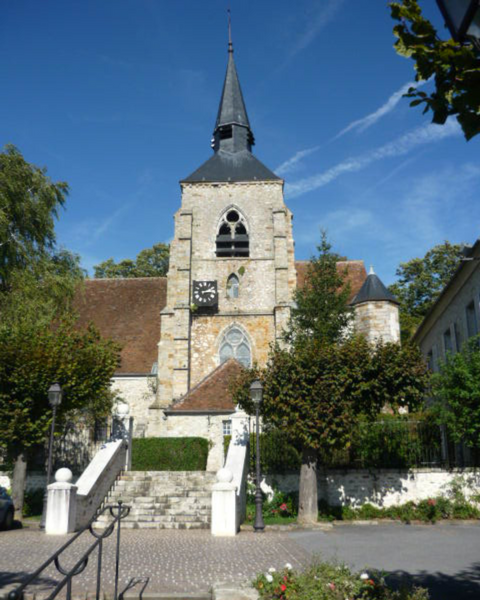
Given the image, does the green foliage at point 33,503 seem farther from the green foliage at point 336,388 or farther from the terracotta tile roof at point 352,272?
the terracotta tile roof at point 352,272

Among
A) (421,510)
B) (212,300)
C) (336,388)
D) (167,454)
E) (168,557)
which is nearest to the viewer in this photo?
(168,557)

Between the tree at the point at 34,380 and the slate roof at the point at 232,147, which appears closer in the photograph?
the tree at the point at 34,380

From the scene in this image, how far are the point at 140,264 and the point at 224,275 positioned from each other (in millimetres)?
18149

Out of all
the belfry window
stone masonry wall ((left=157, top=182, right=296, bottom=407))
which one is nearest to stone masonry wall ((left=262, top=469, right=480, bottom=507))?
stone masonry wall ((left=157, top=182, right=296, bottom=407))

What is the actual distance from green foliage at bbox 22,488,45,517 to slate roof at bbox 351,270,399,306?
1549 cm

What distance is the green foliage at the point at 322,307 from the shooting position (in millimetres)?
21719

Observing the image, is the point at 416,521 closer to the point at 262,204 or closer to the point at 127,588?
the point at 127,588

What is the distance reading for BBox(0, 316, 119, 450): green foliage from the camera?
1533 centimetres

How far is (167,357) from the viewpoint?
81.7ft

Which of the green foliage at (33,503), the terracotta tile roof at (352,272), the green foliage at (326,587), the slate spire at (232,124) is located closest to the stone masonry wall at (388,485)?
the green foliage at (33,503)

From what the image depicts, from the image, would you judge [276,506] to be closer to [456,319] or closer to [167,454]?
[167,454]

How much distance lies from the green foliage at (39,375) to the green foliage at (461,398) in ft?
33.5

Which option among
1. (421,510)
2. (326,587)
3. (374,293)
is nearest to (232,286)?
(374,293)

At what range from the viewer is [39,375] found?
1549 cm
